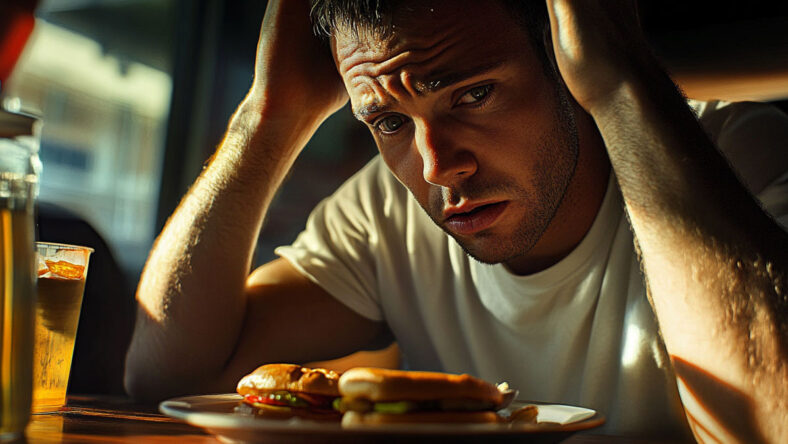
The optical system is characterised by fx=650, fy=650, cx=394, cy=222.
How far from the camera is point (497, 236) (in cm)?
119

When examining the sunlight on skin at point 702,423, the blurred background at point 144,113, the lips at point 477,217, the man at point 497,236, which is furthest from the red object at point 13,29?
the blurred background at point 144,113

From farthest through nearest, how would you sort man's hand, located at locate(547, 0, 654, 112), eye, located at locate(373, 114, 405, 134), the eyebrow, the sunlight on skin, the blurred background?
1. the blurred background
2. eye, located at locate(373, 114, 405, 134)
3. the eyebrow
4. man's hand, located at locate(547, 0, 654, 112)
5. the sunlight on skin

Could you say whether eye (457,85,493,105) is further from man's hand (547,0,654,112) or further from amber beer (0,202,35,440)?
amber beer (0,202,35,440)

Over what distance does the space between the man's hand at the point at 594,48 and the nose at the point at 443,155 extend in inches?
9.1

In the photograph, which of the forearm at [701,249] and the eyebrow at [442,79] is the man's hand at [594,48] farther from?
the eyebrow at [442,79]

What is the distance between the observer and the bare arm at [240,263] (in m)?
1.29

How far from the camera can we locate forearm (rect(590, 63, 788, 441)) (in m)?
0.78

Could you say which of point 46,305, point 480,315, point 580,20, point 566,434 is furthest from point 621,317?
point 46,305

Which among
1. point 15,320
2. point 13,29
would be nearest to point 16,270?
point 15,320

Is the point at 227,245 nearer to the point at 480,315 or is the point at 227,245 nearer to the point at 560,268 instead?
the point at 480,315

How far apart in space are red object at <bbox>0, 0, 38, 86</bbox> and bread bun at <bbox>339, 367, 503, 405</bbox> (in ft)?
1.41

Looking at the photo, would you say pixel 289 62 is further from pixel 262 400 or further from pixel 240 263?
pixel 262 400

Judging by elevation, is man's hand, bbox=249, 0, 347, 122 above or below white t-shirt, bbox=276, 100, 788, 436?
above

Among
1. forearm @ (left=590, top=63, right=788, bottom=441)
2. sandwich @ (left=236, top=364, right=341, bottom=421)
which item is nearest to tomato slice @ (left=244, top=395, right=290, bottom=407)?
sandwich @ (left=236, top=364, right=341, bottom=421)
